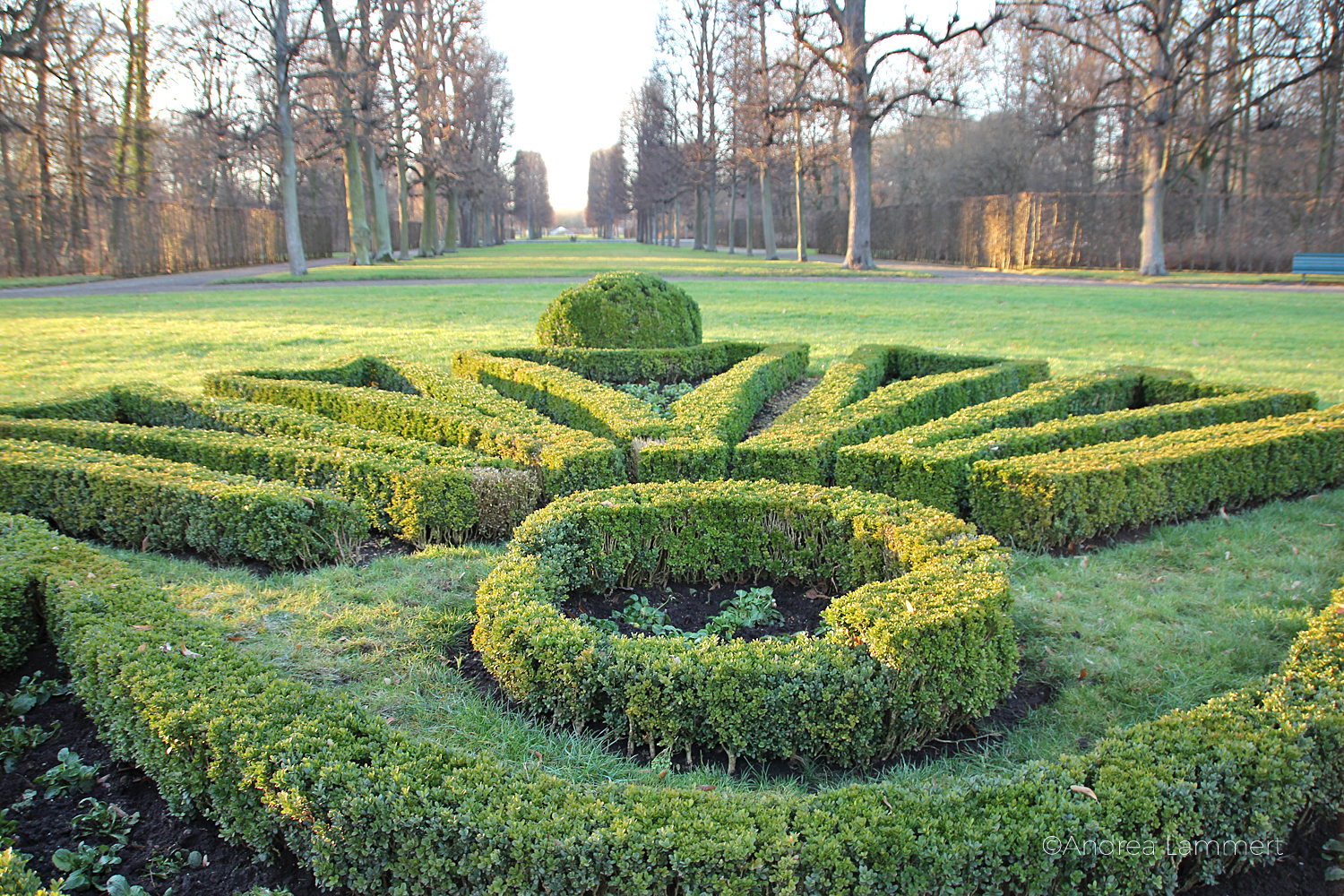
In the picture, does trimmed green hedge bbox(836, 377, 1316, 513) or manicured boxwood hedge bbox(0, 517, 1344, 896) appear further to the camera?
trimmed green hedge bbox(836, 377, 1316, 513)

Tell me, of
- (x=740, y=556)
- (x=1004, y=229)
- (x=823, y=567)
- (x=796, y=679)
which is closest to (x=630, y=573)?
(x=740, y=556)

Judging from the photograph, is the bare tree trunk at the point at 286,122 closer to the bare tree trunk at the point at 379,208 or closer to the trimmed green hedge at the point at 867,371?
the bare tree trunk at the point at 379,208

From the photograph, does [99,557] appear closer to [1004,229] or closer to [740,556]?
[740,556]

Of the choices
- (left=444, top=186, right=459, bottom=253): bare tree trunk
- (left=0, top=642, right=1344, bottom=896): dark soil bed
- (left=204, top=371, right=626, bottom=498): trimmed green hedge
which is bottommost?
(left=0, top=642, right=1344, bottom=896): dark soil bed

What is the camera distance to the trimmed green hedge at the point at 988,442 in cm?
512

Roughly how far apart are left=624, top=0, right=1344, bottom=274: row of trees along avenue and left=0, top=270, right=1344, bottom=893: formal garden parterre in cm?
1992

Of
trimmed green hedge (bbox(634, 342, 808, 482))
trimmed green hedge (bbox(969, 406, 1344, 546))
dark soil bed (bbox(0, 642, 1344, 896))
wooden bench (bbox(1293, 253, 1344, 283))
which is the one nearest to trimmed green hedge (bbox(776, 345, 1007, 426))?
trimmed green hedge (bbox(634, 342, 808, 482))

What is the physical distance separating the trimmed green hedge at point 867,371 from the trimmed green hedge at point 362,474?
2475 mm

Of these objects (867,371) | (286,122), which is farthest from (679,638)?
(286,122)

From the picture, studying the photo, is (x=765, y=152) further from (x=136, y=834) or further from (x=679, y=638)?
(x=136, y=834)

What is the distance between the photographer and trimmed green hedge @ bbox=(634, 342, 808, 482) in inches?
212

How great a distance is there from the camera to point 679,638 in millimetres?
3166

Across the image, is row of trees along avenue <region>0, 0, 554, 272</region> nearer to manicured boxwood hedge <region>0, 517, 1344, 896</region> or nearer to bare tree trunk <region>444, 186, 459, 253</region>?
bare tree trunk <region>444, 186, 459, 253</region>

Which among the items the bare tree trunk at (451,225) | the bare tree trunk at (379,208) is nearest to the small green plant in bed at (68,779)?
the bare tree trunk at (379,208)
